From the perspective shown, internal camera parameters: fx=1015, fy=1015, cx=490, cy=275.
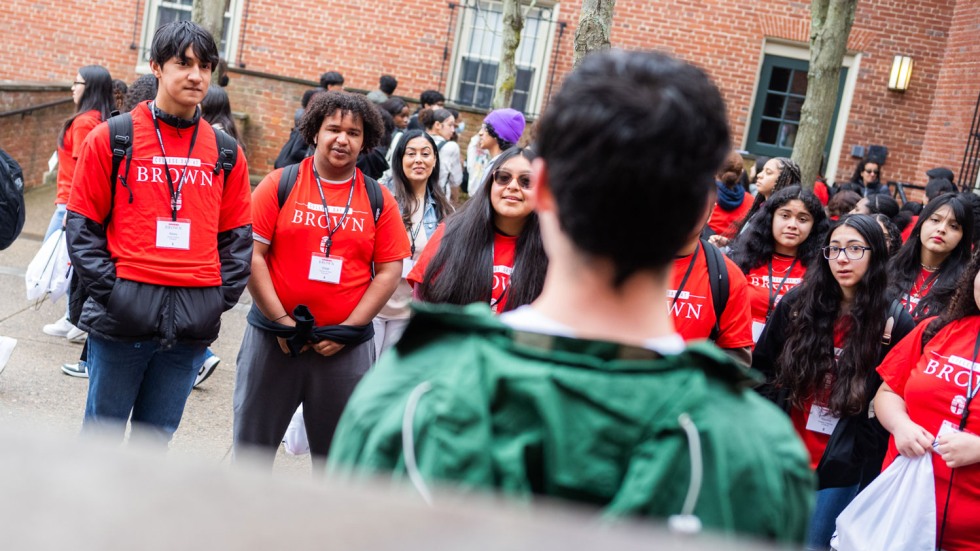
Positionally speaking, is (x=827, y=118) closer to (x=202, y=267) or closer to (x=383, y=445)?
(x=202, y=267)

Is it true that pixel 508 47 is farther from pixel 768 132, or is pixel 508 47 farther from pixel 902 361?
pixel 902 361

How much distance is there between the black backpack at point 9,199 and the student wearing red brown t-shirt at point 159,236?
0.82 m

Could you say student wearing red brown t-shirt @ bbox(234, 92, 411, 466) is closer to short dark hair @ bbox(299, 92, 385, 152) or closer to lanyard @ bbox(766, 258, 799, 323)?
short dark hair @ bbox(299, 92, 385, 152)

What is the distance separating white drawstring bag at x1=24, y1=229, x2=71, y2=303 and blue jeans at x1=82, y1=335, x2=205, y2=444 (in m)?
2.49

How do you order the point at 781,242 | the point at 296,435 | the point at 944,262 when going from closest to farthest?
the point at 296,435 < the point at 781,242 < the point at 944,262

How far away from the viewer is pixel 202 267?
173 inches

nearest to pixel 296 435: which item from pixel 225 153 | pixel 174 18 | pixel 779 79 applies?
pixel 225 153

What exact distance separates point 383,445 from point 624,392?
0.32 metres

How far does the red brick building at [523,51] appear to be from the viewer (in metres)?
17.4

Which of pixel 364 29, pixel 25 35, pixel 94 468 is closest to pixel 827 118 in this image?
pixel 364 29

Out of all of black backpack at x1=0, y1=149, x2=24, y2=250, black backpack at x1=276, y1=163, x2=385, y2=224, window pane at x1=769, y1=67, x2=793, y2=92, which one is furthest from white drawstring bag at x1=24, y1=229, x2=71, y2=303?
window pane at x1=769, y1=67, x2=793, y2=92

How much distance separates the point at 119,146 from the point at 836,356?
3.38m

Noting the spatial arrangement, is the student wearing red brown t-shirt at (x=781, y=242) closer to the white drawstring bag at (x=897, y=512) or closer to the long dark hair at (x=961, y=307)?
the long dark hair at (x=961, y=307)

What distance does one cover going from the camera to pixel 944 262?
6156 mm
